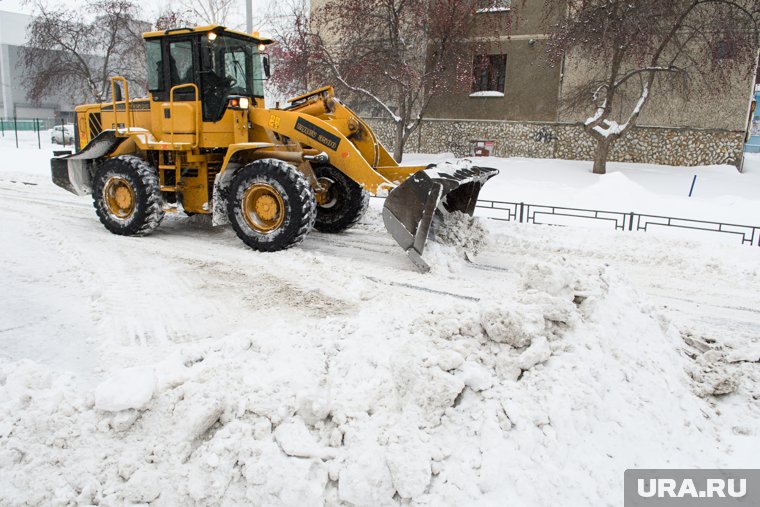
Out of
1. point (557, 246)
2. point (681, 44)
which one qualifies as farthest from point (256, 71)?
point (681, 44)

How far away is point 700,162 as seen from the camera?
64.4 feet

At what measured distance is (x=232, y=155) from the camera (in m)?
8.48

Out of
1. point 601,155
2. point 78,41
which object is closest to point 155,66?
point 601,155

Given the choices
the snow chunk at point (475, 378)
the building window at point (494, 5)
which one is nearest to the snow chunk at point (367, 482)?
the snow chunk at point (475, 378)

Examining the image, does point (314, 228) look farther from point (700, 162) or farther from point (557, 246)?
point (700, 162)

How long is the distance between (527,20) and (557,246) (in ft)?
50.8

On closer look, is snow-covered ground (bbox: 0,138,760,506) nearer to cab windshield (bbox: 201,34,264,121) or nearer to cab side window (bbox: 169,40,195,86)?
cab windshield (bbox: 201,34,264,121)

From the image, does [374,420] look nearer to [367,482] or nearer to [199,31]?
[367,482]

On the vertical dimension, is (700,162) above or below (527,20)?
below

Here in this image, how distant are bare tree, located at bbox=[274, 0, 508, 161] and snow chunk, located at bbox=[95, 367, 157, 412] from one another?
1652 centimetres

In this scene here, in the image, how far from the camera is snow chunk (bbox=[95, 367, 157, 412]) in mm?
3598

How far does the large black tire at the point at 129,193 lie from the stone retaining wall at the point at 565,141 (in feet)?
53.8

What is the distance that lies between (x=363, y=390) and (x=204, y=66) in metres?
6.47

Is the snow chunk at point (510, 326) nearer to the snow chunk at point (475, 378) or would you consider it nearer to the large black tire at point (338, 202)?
the snow chunk at point (475, 378)
